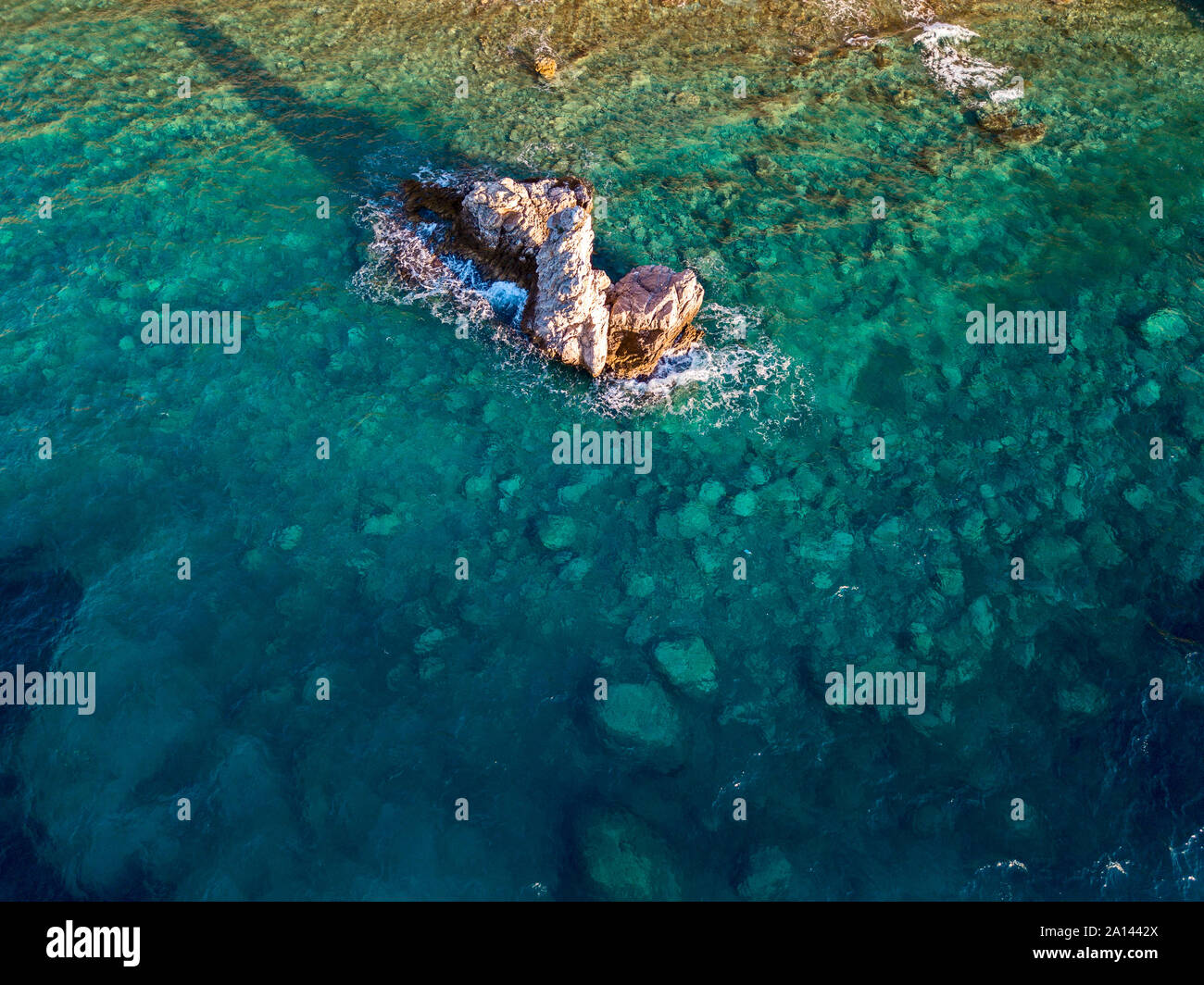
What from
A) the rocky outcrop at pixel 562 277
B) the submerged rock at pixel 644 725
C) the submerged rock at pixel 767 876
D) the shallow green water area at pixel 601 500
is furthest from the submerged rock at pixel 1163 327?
the submerged rock at pixel 767 876

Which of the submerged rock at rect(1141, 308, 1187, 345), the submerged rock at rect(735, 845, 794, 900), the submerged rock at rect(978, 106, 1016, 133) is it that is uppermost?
the submerged rock at rect(978, 106, 1016, 133)

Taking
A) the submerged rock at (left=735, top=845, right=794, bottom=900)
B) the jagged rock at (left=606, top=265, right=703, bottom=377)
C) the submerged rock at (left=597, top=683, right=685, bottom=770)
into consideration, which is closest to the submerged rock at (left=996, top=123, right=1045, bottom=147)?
the jagged rock at (left=606, top=265, right=703, bottom=377)

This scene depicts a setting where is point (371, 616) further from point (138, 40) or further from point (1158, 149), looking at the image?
point (1158, 149)

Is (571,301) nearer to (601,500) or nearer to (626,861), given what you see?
(601,500)

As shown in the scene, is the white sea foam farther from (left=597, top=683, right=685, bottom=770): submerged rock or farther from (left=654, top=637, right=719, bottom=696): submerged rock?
(left=597, top=683, right=685, bottom=770): submerged rock
